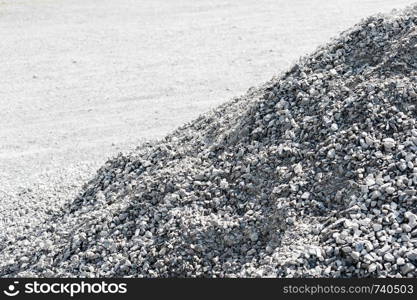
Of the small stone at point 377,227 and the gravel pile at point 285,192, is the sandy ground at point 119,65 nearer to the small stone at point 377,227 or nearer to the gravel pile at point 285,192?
the gravel pile at point 285,192

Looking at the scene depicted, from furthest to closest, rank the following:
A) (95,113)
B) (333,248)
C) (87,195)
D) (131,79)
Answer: (131,79), (95,113), (87,195), (333,248)

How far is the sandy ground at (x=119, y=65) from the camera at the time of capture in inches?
475

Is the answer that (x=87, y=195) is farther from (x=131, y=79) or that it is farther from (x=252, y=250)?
(x=131, y=79)

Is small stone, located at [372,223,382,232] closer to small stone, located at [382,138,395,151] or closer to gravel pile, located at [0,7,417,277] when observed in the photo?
gravel pile, located at [0,7,417,277]

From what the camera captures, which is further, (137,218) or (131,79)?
(131,79)

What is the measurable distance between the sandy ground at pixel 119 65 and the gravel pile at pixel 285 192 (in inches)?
106

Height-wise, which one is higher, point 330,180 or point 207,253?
point 330,180

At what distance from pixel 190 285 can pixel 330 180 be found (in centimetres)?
170

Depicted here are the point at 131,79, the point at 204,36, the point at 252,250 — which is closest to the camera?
the point at 252,250

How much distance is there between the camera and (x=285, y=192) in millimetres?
6363

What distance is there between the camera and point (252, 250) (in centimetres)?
606

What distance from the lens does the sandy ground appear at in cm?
1206

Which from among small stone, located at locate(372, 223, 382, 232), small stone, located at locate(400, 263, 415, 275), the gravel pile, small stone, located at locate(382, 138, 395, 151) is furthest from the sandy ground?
small stone, located at locate(400, 263, 415, 275)

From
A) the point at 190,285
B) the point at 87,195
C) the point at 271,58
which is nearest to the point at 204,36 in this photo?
the point at 271,58
